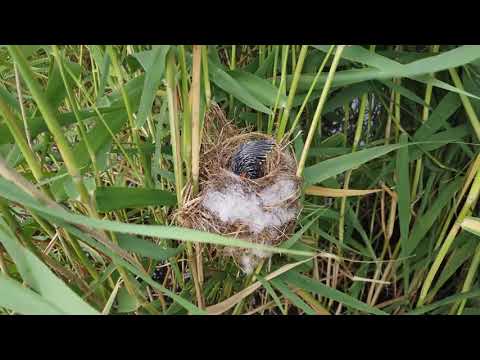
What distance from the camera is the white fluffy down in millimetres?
578

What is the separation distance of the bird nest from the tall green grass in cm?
2

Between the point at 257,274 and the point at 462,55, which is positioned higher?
the point at 462,55

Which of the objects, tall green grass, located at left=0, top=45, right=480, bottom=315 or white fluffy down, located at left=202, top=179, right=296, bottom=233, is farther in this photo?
white fluffy down, located at left=202, top=179, right=296, bottom=233

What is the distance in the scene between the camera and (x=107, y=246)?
1.48ft

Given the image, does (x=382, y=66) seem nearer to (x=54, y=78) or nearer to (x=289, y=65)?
(x=289, y=65)

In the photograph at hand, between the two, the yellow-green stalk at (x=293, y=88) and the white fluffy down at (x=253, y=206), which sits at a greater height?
the yellow-green stalk at (x=293, y=88)

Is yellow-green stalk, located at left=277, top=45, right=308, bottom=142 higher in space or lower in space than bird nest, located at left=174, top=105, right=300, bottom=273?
higher

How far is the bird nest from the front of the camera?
22.5 inches

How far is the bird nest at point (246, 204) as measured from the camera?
0.57 m

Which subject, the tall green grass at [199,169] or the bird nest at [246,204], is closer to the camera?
the tall green grass at [199,169]

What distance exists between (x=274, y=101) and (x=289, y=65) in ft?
0.40

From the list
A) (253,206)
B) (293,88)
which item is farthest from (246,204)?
(293,88)

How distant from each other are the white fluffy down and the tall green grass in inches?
1.0

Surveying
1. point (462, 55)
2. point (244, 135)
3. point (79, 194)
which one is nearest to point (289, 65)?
point (244, 135)
